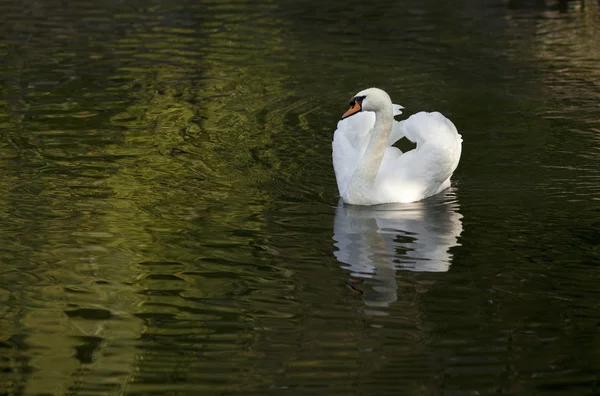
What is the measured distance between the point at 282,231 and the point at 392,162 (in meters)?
1.58

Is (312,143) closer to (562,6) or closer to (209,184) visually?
(209,184)

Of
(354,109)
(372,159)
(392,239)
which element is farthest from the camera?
(372,159)

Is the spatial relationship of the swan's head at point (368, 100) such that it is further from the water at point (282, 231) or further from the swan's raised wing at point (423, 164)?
the water at point (282, 231)

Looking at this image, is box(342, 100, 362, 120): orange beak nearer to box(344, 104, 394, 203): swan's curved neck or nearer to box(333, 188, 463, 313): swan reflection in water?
box(344, 104, 394, 203): swan's curved neck

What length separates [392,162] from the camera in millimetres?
11062

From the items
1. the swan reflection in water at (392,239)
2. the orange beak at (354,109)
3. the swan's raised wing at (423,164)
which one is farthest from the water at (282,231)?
the orange beak at (354,109)

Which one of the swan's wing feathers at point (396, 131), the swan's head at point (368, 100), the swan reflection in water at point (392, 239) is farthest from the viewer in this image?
the swan's wing feathers at point (396, 131)

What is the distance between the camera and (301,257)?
30.6 feet

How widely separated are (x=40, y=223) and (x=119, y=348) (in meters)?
2.93

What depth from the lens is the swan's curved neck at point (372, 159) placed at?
35.2ft

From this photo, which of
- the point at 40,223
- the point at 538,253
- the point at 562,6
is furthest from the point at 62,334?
the point at 562,6

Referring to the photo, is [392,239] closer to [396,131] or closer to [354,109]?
[354,109]

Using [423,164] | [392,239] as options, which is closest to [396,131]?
[423,164]

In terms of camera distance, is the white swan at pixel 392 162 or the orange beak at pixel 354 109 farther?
the white swan at pixel 392 162
